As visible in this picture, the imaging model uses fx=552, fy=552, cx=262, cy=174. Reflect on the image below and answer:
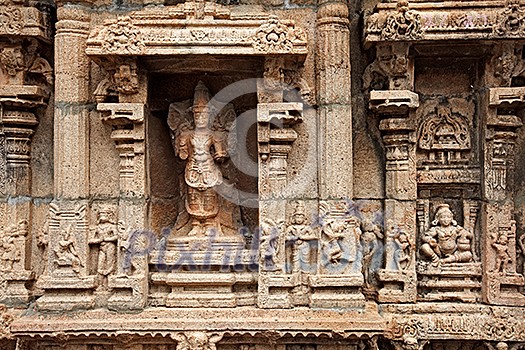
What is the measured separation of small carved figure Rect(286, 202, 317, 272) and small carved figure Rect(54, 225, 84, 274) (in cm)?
214

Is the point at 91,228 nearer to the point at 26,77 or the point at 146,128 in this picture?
the point at 146,128

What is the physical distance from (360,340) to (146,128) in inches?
119

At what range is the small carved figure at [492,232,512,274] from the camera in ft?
18.5

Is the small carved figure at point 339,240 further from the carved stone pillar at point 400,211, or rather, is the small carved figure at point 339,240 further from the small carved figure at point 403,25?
the small carved figure at point 403,25

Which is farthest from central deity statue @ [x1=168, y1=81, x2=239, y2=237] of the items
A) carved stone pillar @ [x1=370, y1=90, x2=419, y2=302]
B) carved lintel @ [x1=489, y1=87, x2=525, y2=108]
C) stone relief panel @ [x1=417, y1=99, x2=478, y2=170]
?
carved lintel @ [x1=489, y1=87, x2=525, y2=108]

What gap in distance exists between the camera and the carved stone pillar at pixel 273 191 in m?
5.48

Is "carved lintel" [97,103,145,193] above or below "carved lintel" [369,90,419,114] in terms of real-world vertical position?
below

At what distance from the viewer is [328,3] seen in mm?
5512

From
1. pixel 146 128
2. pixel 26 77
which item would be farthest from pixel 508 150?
pixel 26 77

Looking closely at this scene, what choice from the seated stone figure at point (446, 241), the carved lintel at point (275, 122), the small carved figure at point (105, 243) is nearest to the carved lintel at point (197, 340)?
the small carved figure at point (105, 243)

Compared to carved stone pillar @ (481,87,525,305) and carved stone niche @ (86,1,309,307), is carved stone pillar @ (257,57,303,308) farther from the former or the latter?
carved stone pillar @ (481,87,525,305)

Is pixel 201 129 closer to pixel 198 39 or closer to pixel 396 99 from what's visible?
pixel 198 39

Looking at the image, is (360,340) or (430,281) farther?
(430,281)

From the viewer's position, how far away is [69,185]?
555 centimetres
